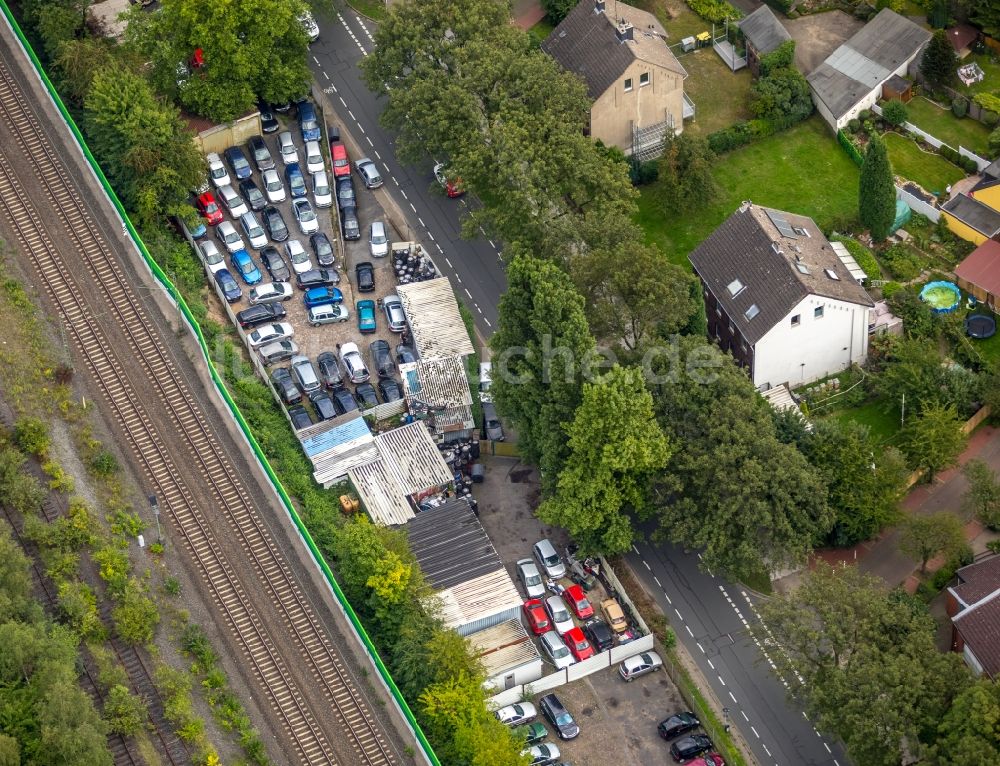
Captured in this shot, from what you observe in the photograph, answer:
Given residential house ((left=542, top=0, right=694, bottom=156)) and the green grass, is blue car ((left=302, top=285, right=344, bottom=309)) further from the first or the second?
the green grass

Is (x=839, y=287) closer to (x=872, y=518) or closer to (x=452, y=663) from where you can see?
(x=872, y=518)


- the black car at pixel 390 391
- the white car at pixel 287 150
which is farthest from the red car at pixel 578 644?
the white car at pixel 287 150

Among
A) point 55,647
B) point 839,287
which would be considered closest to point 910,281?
point 839,287

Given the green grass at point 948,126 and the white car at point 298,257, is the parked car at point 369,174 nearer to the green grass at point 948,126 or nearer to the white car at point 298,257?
the white car at point 298,257

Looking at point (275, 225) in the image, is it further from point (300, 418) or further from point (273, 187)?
point (300, 418)

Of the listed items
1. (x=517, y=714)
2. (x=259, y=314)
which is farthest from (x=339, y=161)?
(x=517, y=714)
